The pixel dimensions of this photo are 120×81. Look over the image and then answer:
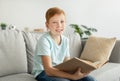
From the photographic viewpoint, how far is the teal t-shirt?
66.6 inches

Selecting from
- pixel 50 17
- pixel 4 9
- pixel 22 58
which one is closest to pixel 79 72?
pixel 50 17

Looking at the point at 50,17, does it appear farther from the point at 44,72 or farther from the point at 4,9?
the point at 4,9

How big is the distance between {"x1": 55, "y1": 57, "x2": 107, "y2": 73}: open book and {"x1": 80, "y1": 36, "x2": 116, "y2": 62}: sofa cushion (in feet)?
3.42

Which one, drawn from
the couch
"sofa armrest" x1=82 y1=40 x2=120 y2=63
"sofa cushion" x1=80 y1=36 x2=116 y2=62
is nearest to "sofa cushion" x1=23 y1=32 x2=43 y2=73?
the couch

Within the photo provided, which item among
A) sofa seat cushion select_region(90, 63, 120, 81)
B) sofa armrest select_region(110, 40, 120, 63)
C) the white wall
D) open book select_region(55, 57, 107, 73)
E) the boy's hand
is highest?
the white wall

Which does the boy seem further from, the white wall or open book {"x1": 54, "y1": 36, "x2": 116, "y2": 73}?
the white wall

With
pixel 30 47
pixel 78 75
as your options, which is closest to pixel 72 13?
pixel 30 47

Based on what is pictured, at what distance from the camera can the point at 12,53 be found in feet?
6.84

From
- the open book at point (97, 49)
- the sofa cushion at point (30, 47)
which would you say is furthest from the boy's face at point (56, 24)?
the open book at point (97, 49)

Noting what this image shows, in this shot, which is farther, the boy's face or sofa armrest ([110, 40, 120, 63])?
sofa armrest ([110, 40, 120, 63])

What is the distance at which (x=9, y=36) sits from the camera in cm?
214

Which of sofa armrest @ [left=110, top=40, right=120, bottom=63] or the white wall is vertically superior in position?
the white wall

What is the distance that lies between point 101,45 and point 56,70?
1216 mm

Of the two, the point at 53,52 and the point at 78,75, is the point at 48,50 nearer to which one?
the point at 53,52
